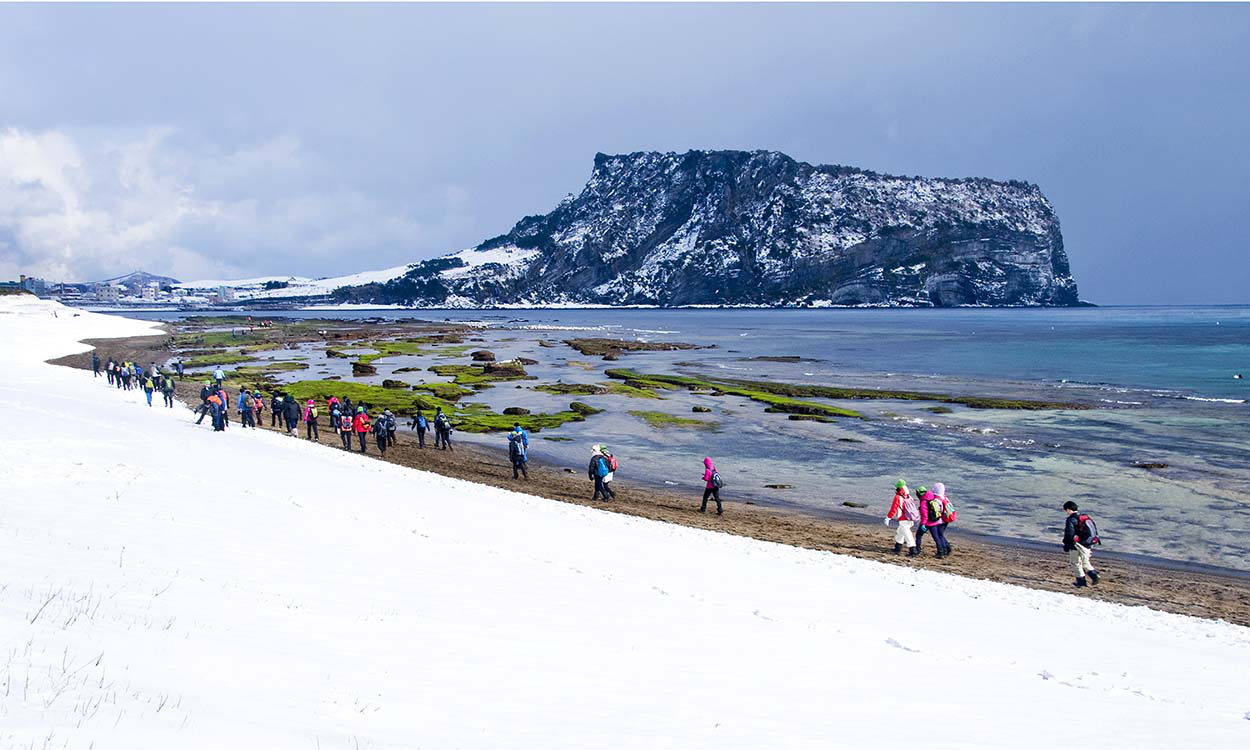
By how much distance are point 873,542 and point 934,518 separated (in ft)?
6.92

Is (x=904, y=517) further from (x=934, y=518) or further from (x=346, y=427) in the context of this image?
(x=346, y=427)

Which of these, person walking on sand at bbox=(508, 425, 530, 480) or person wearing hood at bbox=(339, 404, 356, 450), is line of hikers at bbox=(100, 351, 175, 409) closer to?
person wearing hood at bbox=(339, 404, 356, 450)

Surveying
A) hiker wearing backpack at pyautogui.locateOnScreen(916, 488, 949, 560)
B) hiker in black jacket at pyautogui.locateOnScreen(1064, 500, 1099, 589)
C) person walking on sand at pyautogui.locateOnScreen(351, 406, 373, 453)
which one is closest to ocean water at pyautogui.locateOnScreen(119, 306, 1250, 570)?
hiker wearing backpack at pyautogui.locateOnScreen(916, 488, 949, 560)

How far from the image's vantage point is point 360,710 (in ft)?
22.2

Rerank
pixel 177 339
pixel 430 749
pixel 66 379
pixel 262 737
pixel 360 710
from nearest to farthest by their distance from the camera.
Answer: pixel 262 737 → pixel 430 749 → pixel 360 710 → pixel 66 379 → pixel 177 339

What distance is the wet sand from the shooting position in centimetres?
1742

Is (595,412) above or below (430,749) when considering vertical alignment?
below

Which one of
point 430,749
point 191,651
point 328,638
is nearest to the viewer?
point 430,749

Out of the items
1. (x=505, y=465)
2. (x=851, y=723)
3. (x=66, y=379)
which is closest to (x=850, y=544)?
(x=851, y=723)

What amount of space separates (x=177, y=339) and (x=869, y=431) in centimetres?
10021

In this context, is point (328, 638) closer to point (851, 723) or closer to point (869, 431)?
point (851, 723)

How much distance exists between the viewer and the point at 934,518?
19.8m

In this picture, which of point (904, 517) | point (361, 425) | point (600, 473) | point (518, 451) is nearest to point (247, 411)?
point (361, 425)

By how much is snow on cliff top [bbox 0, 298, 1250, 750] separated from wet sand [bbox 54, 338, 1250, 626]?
79.8 inches
